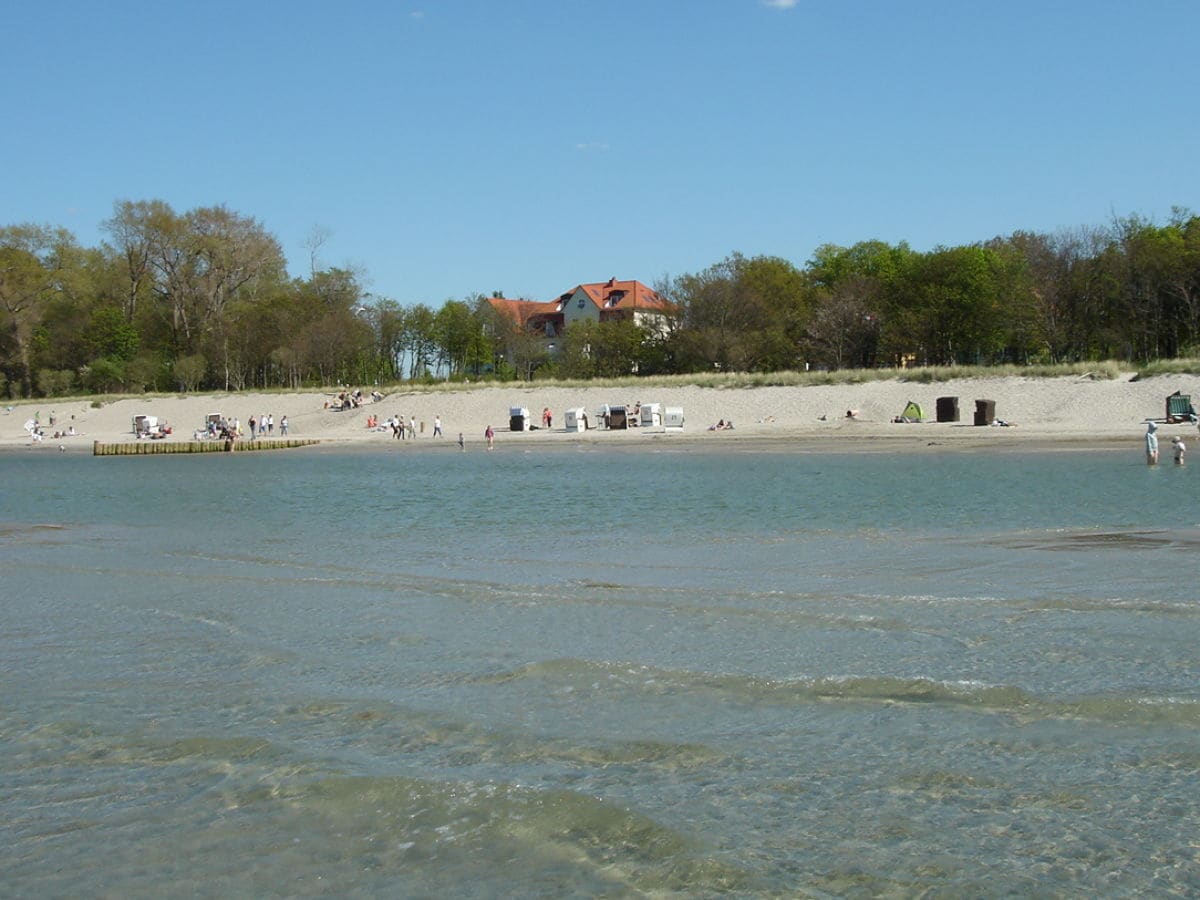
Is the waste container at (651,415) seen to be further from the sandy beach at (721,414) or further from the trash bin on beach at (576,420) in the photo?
the trash bin on beach at (576,420)

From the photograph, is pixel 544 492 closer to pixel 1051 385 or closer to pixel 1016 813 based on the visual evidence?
pixel 1016 813

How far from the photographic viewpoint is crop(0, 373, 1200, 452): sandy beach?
47.8 m

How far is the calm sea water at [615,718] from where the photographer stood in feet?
20.0

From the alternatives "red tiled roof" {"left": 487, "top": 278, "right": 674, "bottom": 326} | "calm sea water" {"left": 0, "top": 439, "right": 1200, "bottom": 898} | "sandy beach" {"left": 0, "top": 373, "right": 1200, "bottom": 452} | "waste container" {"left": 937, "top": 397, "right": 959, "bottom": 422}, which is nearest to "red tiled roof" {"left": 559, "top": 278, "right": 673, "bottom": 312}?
A: "red tiled roof" {"left": 487, "top": 278, "right": 674, "bottom": 326}

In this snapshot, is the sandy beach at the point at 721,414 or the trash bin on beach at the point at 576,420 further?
the trash bin on beach at the point at 576,420

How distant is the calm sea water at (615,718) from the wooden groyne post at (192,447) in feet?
140

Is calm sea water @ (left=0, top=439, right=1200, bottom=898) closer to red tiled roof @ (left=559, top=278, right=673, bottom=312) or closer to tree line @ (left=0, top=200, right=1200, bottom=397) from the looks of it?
tree line @ (left=0, top=200, right=1200, bottom=397)

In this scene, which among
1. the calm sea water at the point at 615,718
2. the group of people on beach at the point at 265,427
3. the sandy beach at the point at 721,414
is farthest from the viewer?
the group of people on beach at the point at 265,427

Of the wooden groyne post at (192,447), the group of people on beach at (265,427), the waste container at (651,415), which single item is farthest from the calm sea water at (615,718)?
the group of people on beach at (265,427)

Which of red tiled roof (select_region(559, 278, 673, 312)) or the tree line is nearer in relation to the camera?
the tree line

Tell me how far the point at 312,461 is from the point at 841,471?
2526 centimetres

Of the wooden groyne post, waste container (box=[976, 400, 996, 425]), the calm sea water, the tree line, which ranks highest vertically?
the tree line

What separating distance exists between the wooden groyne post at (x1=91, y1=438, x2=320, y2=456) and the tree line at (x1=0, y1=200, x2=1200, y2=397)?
23.8 metres

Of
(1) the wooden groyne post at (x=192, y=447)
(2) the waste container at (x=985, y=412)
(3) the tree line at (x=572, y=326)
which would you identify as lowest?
(1) the wooden groyne post at (x=192, y=447)
